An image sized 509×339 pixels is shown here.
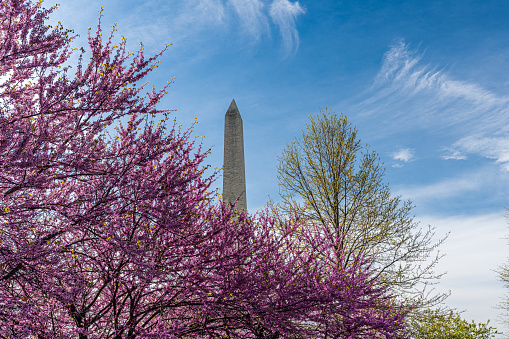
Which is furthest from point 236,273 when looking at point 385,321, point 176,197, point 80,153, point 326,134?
point 326,134

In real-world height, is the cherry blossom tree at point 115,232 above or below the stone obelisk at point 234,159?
below

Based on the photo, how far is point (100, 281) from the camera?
23.6 ft

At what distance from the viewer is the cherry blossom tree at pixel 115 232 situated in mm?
5297

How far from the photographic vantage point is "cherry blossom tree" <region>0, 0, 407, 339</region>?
5.30 m

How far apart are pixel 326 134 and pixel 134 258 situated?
37.6 ft

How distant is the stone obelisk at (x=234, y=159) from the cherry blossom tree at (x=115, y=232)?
8300 mm

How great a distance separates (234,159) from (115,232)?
35.9 feet

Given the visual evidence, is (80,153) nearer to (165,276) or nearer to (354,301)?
(165,276)

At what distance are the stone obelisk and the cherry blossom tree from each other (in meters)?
8.30

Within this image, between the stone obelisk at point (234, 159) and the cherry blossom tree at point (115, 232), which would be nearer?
the cherry blossom tree at point (115, 232)

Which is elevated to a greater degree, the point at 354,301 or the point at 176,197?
the point at 176,197

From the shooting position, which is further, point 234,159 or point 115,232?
point 234,159

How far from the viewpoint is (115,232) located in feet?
17.3

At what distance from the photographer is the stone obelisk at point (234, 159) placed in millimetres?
15656
